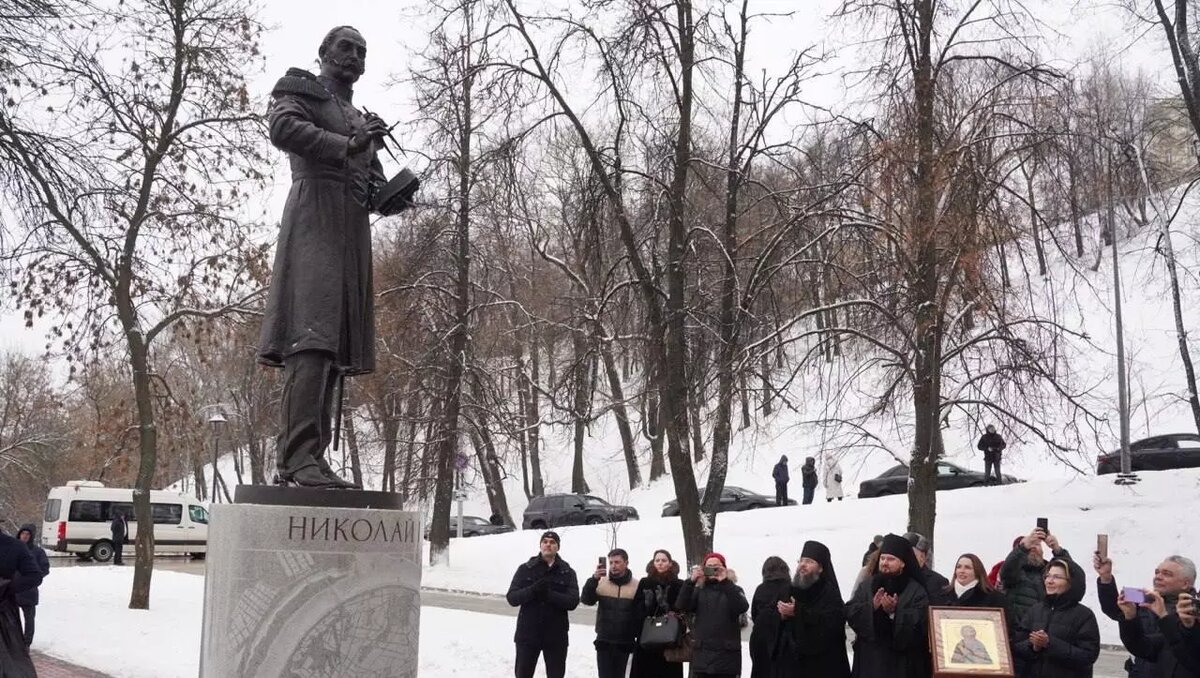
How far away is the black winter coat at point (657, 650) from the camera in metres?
9.48

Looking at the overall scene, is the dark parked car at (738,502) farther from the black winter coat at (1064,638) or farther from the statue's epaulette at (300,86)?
the statue's epaulette at (300,86)

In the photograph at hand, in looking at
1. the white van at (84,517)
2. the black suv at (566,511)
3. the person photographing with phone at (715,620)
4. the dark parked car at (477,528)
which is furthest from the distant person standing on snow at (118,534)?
the person photographing with phone at (715,620)

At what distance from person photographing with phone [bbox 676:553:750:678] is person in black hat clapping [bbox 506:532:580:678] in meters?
1.44

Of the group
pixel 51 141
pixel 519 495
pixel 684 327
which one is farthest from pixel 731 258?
pixel 519 495

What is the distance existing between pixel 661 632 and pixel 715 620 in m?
0.55

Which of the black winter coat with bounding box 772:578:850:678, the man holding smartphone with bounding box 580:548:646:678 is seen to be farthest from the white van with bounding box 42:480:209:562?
A: the black winter coat with bounding box 772:578:850:678

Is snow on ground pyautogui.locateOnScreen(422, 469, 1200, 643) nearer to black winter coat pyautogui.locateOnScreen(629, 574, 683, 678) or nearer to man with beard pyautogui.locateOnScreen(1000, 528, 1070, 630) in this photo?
man with beard pyautogui.locateOnScreen(1000, 528, 1070, 630)

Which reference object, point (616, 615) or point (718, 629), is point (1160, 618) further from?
point (616, 615)

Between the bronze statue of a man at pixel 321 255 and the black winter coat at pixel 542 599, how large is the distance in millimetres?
4071

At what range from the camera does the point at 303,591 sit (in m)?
5.59

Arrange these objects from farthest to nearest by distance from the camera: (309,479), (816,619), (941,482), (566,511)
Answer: (566,511), (941,482), (816,619), (309,479)

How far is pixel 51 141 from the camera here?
14.9 metres

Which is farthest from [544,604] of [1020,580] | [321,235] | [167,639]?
[167,639]

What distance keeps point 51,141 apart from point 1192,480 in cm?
2293
